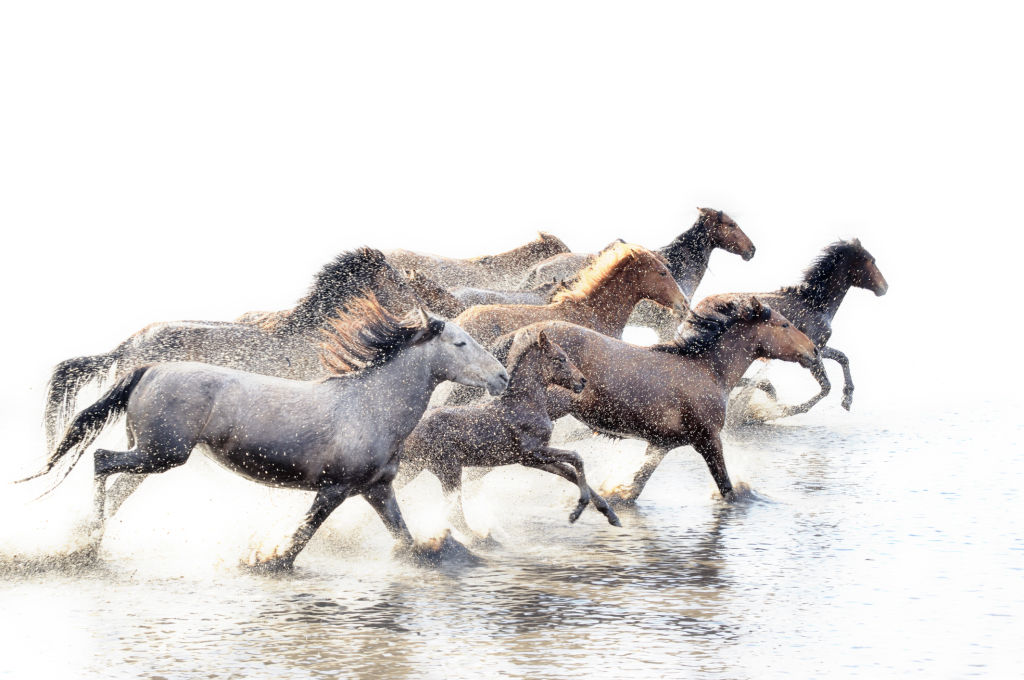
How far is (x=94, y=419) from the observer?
8656 mm

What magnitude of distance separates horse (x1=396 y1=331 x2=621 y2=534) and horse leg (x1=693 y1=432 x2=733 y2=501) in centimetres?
131

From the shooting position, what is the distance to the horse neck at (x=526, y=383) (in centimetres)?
952

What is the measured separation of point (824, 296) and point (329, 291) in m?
5.93

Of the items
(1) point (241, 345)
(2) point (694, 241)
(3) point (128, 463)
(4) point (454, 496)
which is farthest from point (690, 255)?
(3) point (128, 463)

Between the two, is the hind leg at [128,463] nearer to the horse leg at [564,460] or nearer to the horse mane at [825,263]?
the horse leg at [564,460]

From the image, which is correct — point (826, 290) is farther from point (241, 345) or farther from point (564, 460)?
point (241, 345)

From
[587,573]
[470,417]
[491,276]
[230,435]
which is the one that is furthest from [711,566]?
[491,276]

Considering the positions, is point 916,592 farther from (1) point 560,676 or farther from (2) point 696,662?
(1) point 560,676

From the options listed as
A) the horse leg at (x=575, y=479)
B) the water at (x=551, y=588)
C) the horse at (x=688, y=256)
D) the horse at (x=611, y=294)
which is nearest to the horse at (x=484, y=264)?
the horse at (x=688, y=256)

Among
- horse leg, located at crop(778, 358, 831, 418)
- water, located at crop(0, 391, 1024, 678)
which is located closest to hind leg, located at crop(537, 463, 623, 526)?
water, located at crop(0, 391, 1024, 678)

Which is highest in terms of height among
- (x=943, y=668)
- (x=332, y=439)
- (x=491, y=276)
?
(x=491, y=276)

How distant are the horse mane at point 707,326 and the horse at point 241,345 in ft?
6.25

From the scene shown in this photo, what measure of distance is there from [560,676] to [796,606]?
5.91 feet

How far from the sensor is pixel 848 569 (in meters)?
8.79
